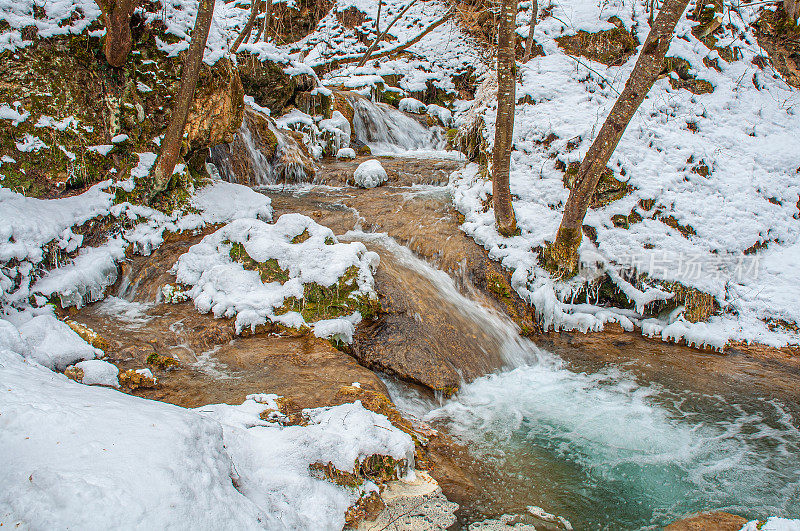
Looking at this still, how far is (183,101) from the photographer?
218 inches

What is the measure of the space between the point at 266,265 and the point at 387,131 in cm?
1022

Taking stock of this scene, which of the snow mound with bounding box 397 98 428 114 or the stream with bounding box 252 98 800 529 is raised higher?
the snow mound with bounding box 397 98 428 114

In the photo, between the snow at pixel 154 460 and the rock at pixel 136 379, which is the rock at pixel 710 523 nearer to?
the snow at pixel 154 460

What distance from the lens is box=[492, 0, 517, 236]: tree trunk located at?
208 inches

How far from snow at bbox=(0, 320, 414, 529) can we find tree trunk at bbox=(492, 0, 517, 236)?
447 cm

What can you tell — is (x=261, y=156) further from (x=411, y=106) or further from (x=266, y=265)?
(x=411, y=106)

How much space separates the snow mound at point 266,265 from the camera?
4.54 meters

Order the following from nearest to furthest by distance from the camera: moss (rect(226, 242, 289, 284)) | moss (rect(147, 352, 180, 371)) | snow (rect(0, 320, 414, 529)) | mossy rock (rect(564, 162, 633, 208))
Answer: snow (rect(0, 320, 414, 529))
moss (rect(147, 352, 180, 371))
moss (rect(226, 242, 289, 284))
mossy rock (rect(564, 162, 633, 208))

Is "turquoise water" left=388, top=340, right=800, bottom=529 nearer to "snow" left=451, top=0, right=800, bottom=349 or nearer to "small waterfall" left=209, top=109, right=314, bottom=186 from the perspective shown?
"snow" left=451, top=0, right=800, bottom=349

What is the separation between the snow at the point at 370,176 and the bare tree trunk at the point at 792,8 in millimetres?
10877

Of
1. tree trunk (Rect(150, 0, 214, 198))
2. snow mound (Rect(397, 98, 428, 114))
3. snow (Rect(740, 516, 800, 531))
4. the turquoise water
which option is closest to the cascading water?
the turquoise water

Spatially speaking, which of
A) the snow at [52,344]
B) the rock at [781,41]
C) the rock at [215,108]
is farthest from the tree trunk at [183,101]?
the rock at [781,41]

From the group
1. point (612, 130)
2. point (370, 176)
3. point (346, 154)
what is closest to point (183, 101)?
point (370, 176)

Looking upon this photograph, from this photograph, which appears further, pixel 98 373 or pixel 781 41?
pixel 781 41
